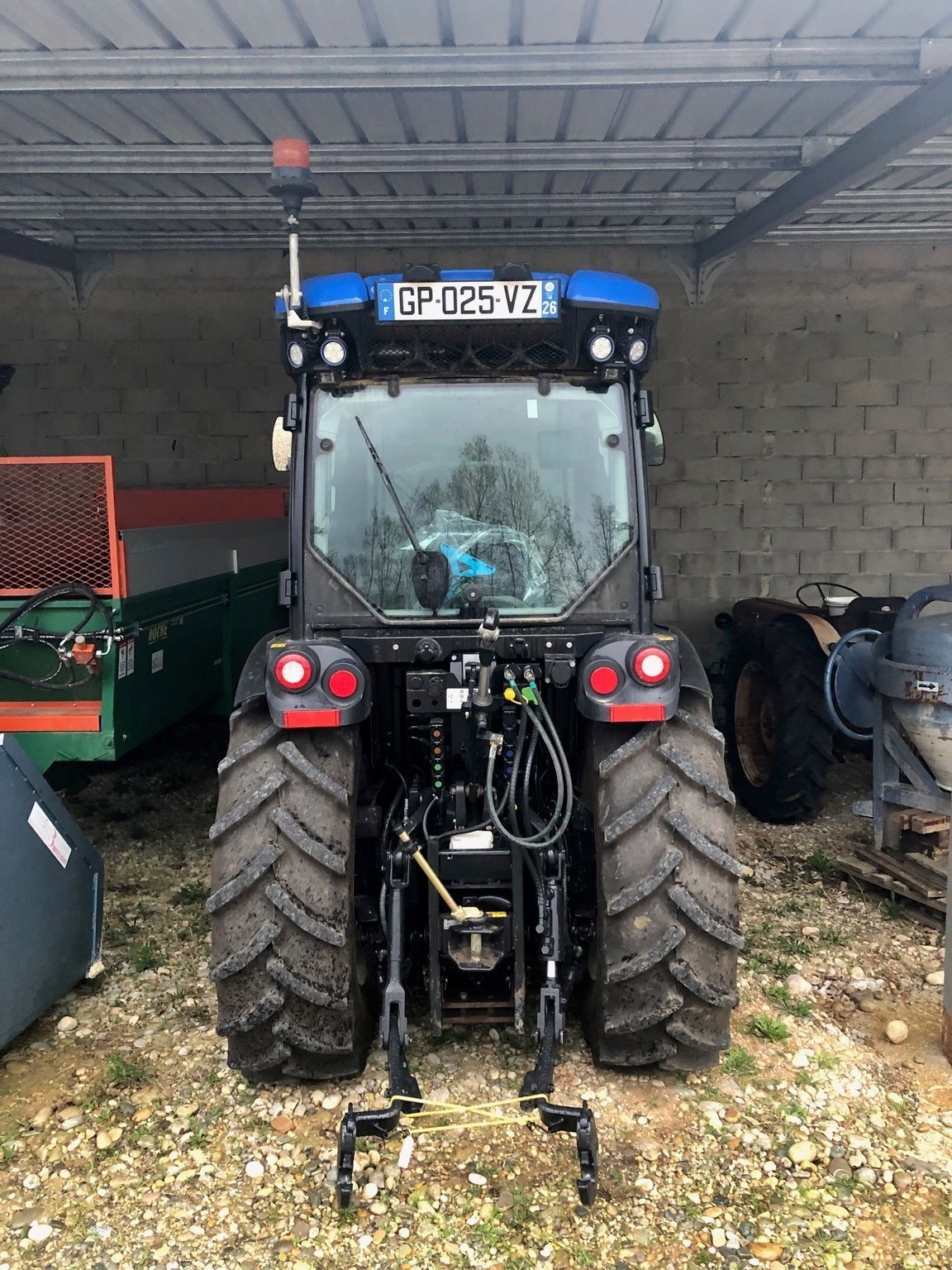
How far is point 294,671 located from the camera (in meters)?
2.55

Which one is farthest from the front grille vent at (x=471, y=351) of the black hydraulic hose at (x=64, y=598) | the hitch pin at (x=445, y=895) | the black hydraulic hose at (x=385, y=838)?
the black hydraulic hose at (x=64, y=598)

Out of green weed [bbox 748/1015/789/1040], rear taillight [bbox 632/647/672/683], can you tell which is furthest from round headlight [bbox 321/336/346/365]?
green weed [bbox 748/1015/789/1040]

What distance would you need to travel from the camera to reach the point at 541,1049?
98.2 inches

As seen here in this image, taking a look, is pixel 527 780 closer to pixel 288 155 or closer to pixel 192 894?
pixel 288 155

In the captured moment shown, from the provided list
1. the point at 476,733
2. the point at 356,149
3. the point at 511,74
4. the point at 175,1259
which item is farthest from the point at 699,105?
the point at 175,1259

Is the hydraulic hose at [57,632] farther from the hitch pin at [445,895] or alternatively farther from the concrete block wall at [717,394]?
the concrete block wall at [717,394]

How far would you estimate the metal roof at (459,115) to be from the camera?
348 cm

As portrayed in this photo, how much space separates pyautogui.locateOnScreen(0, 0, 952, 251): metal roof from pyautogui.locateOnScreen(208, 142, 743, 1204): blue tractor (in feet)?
5.14

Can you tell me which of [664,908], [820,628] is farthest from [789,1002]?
[820,628]

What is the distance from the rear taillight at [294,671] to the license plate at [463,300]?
40.2 inches

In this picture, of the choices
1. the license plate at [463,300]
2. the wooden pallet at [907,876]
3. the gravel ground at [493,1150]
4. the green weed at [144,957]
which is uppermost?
the license plate at [463,300]

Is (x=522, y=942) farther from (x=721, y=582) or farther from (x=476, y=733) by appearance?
(x=721, y=582)

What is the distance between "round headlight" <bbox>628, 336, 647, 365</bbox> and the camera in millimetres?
2688

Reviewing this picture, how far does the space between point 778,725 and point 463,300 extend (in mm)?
3359
